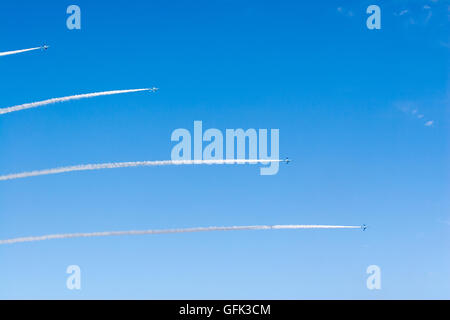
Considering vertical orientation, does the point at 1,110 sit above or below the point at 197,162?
above

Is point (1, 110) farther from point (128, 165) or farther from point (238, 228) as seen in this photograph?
point (238, 228)

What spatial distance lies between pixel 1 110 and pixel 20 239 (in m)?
18.7

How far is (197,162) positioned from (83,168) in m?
16.3
